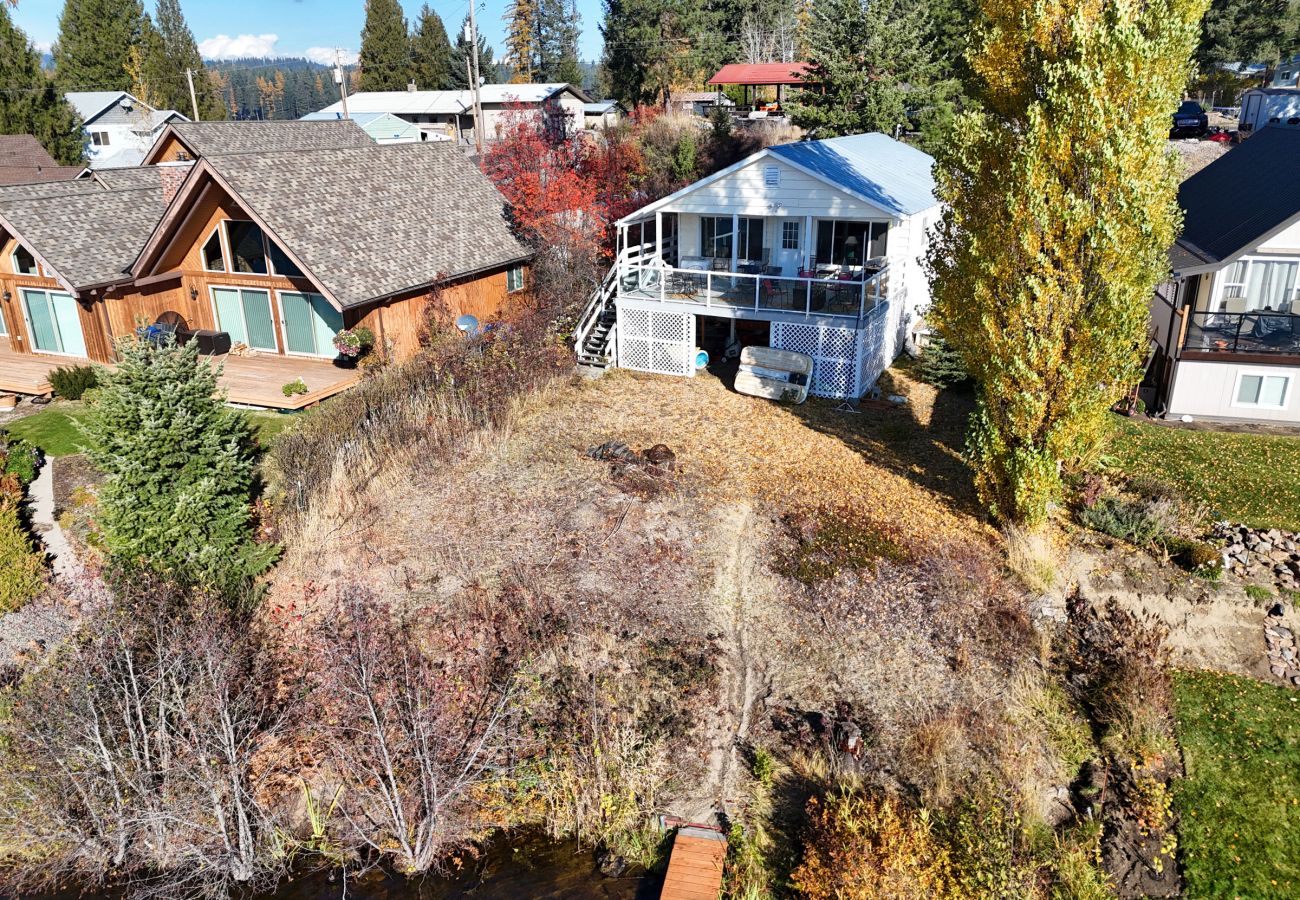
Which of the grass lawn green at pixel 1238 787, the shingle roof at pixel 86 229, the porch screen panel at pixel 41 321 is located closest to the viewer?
the grass lawn green at pixel 1238 787

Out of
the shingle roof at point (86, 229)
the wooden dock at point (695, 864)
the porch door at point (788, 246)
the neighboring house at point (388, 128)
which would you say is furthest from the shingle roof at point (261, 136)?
the neighboring house at point (388, 128)

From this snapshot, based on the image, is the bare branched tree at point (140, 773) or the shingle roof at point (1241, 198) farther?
the shingle roof at point (1241, 198)

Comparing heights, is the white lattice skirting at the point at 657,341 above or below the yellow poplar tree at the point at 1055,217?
below

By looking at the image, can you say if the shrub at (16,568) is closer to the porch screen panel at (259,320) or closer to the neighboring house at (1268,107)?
the porch screen panel at (259,320)

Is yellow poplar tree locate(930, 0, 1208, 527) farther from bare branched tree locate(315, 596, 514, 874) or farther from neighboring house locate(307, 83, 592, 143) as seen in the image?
neighboring house locate(307, 83, 592, 143)

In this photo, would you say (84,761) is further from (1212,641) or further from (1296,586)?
(1296,586)

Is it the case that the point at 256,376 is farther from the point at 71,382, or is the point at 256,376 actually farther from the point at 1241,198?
the point at 1241,198

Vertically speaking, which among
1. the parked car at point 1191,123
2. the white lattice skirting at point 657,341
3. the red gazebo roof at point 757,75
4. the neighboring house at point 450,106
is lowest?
the white lattice skirting at point 657,341

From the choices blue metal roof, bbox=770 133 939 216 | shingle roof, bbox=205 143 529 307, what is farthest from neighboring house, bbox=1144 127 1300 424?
shingle roof, bbox=205 143 529 307
